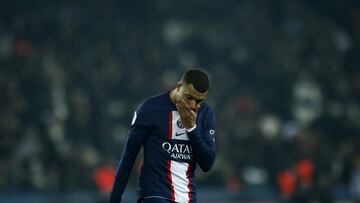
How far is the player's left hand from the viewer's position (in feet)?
16.1

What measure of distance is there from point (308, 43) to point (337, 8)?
115 centimetres

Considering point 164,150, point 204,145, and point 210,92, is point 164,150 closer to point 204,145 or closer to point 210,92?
point 204,145

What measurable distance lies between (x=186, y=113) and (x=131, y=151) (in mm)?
394

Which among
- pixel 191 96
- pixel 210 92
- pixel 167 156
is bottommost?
pixel 167 156

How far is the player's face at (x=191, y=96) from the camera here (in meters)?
Answer: 4.87

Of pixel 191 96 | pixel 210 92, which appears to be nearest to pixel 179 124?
pixel 191 96

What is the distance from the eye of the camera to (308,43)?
626 inches

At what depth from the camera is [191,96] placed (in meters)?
4.89

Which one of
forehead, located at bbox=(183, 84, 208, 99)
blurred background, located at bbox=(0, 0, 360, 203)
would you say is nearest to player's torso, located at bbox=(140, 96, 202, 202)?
forehead, located at bbox=(183, 84, 208, 99)

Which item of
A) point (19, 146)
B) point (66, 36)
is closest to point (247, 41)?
point (66, 36)

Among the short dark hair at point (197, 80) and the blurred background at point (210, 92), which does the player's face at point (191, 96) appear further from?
the blurred background at point (210, 92)

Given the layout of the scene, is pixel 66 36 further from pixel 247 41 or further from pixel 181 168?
pixel 181 168

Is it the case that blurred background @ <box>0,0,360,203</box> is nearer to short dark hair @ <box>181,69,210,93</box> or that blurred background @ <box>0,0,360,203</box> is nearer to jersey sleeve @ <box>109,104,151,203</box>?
jersey sleeve @ <box>109,104,151,203</box>

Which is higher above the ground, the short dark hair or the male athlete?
the short dark hair
